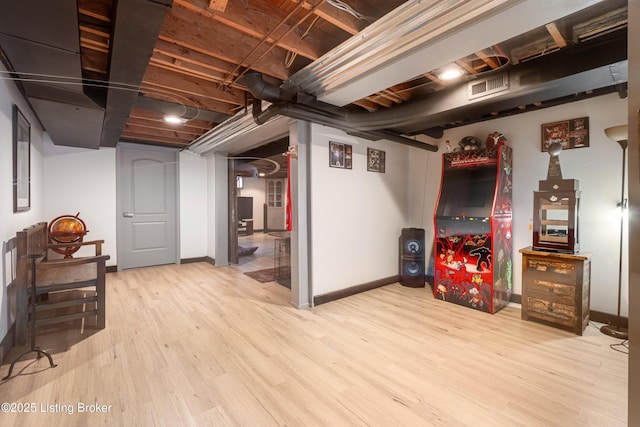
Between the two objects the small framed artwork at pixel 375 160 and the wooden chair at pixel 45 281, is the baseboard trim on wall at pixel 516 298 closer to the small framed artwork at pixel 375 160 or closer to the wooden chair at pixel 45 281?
the small framed artwork at pixel 375 160

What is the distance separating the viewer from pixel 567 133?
3205 mm

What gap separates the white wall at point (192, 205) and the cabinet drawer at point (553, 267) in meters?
5.89

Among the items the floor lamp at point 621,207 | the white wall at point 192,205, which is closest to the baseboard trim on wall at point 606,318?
the floor lamp at point 621,207

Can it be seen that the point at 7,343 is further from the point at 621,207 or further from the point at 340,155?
the point at 621,207

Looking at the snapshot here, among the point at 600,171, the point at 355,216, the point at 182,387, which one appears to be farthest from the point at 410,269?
the point at 182,387

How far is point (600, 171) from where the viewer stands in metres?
3.00

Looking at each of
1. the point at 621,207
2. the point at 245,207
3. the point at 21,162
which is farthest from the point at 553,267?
the point at 245,207

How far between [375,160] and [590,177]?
250 cm

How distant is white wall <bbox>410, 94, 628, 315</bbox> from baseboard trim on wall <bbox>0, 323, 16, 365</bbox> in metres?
5.33

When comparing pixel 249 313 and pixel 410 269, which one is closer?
pixel 249 313

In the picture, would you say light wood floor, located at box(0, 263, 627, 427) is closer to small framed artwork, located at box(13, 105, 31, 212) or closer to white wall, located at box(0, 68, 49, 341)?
white wall, located at box(0, 68, 49, 341)

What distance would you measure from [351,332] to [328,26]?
278cm

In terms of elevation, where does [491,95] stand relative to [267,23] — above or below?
below

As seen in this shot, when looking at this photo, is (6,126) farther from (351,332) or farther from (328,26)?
(351,332)
